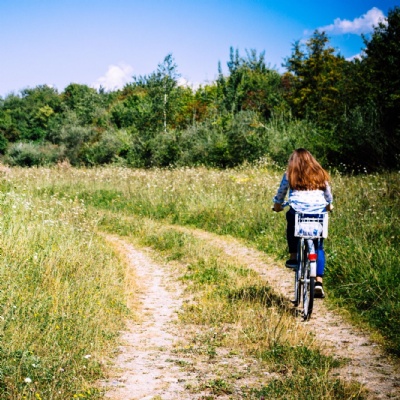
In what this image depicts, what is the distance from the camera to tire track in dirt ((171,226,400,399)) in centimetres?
384

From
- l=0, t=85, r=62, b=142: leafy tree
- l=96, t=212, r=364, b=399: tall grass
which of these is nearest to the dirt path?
l=96, t=212, r=364, b=399: tall grass

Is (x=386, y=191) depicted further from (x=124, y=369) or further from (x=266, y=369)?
(x=124, y=369)

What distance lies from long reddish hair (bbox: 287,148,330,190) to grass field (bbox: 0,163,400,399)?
183 centimetres

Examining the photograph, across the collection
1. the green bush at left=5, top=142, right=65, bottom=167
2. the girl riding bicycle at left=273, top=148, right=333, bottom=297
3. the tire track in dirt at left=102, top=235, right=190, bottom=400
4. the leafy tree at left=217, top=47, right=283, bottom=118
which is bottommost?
the tire track in dirt at left=102, top=235, right=190, bottom=400

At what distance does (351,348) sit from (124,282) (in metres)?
3.95

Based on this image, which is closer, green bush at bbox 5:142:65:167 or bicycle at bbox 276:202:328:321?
bicycle at bbox 276:202:328:321

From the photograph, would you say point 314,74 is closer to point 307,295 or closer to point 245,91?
point 245,91

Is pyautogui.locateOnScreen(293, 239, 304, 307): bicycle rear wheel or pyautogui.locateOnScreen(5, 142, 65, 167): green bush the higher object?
pyautogui.locateOnScreen(5, 142, 65, 167): green bush

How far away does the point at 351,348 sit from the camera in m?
4.73

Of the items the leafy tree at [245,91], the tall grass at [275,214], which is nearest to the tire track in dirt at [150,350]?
the tall grass at [275,214]

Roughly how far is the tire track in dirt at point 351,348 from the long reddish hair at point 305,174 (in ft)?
6.21

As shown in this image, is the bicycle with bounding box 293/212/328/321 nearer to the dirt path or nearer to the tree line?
the dirt path

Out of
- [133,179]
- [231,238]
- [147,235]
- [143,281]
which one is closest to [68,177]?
[133,179]

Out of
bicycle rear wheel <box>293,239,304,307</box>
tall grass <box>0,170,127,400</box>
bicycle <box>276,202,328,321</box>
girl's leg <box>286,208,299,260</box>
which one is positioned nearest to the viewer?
tall grass <box>0,170,127,400</box>
